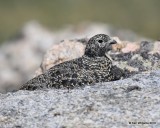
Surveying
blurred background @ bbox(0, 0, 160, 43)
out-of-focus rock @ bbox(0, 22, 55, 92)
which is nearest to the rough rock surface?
out-of-focus rock @ bbox(0, 22, 55, 92)

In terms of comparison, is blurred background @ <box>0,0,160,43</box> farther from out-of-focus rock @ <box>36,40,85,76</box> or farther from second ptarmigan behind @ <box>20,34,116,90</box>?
second ptarmigan behind @ <box>20,34,116,90</box>

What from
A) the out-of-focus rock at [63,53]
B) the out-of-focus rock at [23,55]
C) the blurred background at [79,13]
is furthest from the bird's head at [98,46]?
the blurred background at [79,13]

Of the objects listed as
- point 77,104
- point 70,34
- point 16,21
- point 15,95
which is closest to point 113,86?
point 77,104

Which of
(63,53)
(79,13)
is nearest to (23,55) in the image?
(63,53)

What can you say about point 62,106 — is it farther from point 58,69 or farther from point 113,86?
point 58,69

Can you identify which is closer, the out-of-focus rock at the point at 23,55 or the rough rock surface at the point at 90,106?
the rough rock surface at the point at 90,106

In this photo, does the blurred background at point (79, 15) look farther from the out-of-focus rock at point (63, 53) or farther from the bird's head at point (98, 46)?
the bird's head at point (98, 46)
